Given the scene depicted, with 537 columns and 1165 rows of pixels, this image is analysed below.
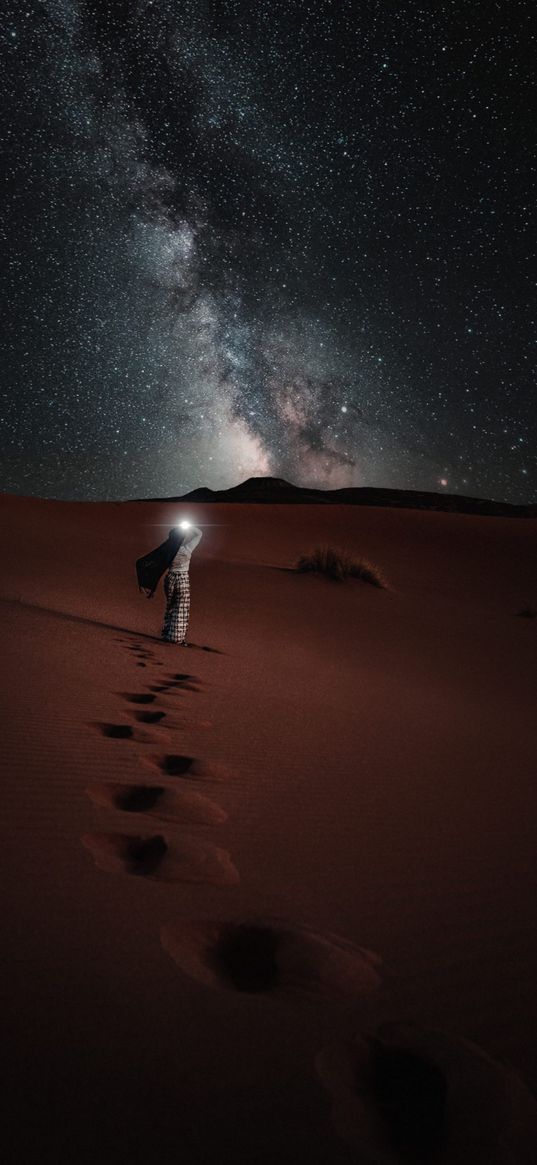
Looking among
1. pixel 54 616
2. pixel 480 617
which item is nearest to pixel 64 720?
pixel 54 616

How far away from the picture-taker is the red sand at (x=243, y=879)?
3.10ft

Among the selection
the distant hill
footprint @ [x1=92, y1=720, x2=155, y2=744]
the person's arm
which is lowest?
footprint @ [x1=92, y1=720, x2=155, y2=744]

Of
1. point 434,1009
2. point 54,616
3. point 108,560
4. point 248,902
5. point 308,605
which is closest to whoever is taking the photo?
point 434,1009

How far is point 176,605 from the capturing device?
6.88 m

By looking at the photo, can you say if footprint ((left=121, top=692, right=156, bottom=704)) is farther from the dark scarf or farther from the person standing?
the dark scarf

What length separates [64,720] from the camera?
3260 millimetres

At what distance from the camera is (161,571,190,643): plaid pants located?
679 cm

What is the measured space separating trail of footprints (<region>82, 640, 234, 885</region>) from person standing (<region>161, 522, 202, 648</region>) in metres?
3.42

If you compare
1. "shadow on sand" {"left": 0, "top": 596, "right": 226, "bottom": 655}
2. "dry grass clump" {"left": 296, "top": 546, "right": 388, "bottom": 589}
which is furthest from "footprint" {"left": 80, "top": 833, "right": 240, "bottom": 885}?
"dry grass clump" {"left": 296, "top": 546, "right": 388, "bottom": 589}

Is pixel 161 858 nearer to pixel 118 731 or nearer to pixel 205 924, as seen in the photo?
pixel 205 924

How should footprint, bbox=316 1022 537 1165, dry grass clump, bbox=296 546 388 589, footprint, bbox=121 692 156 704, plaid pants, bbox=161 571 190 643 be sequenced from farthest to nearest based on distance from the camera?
dry grass clump, bbox=296 546 388 589, plaid pants, bbox=161 571 190 643, footprint, bbox=121 692 156 704, footprint, bbox=316 1022 537 1165

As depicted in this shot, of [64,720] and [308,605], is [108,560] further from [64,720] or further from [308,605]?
[64,720]

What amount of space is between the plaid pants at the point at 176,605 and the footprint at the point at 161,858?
4.91 metres

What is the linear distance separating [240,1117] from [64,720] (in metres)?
2.57
